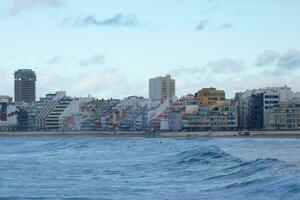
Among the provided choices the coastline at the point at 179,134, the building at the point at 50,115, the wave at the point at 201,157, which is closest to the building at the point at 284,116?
the coastline at the point at 179,134

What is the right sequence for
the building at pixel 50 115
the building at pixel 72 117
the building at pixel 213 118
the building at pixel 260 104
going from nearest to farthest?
1. the building at pixel 260 104
2. the building at pixel 213 118
3. the building at pixel 72 117
4. the building at pixel 50 115

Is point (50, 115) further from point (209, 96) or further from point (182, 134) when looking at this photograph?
point (182, 134)

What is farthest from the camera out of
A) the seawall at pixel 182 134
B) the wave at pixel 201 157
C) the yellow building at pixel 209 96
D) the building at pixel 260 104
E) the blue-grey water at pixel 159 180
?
the yellow building at pixel 209 96

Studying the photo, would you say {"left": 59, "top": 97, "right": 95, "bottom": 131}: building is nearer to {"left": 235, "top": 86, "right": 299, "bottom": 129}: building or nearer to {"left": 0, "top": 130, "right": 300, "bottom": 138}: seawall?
Result: {"left": 0, "top": 130, "right": 300, "bottom": 138}: seawall

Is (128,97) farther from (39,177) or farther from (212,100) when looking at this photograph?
(39,177)

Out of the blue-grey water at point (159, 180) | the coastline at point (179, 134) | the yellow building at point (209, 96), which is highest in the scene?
the yellow building at point (209, 96)

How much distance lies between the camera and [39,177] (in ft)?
141

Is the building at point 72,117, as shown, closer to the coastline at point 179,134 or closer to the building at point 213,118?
the coastline at point 179,134

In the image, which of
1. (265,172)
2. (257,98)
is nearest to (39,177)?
(265,172)

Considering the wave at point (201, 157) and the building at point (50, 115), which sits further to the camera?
the building at point (50, 115)

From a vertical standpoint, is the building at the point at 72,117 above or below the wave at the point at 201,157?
above

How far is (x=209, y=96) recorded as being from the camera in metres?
164

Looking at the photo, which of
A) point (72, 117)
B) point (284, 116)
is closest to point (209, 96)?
point (284, 116)

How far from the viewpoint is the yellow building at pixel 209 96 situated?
162m
